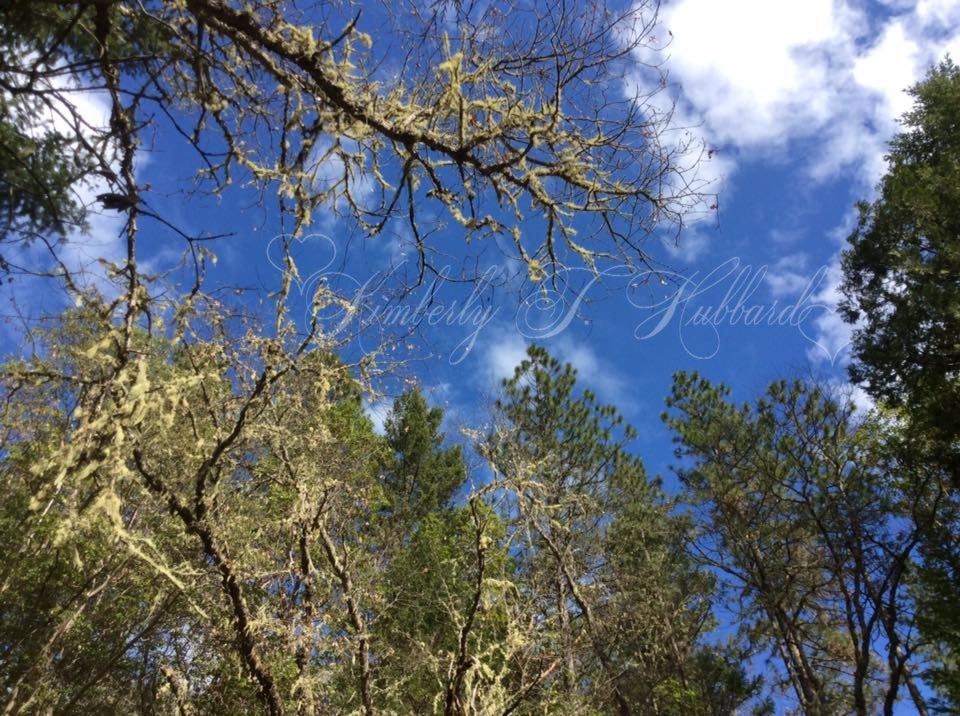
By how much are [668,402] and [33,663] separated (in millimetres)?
12879

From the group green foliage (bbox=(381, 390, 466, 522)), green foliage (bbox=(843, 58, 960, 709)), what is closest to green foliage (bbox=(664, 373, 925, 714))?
green foliage (bbox=(843, 58, 960, 709))

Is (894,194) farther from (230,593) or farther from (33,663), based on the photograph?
(33,663)

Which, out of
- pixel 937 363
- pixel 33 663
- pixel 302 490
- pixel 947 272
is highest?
pixel 947 272

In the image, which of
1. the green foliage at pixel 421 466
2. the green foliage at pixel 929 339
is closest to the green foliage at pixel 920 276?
the green foliage at pixel 929 339

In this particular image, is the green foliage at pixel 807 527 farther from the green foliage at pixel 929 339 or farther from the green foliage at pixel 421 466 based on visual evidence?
the green foliage at pixel 421 466

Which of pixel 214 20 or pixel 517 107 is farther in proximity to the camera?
pixel 517 107

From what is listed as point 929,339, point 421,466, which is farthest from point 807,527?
point 421,466

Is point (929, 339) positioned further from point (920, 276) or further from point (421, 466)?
point (421, 466)

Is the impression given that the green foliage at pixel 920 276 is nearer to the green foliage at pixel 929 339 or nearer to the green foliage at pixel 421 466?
the green foliage at pixel 929 339

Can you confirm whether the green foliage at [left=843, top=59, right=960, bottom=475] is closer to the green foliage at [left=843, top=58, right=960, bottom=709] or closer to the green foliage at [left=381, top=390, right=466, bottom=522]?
the green foliage at [left=843, top=58, right=960, bottom=709]

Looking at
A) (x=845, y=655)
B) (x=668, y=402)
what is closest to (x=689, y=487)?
(x=668, y=402)

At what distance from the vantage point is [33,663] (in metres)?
6.89

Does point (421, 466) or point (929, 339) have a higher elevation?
point (421, 466)

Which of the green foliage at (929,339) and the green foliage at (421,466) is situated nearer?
the green foliage at (929,339)
